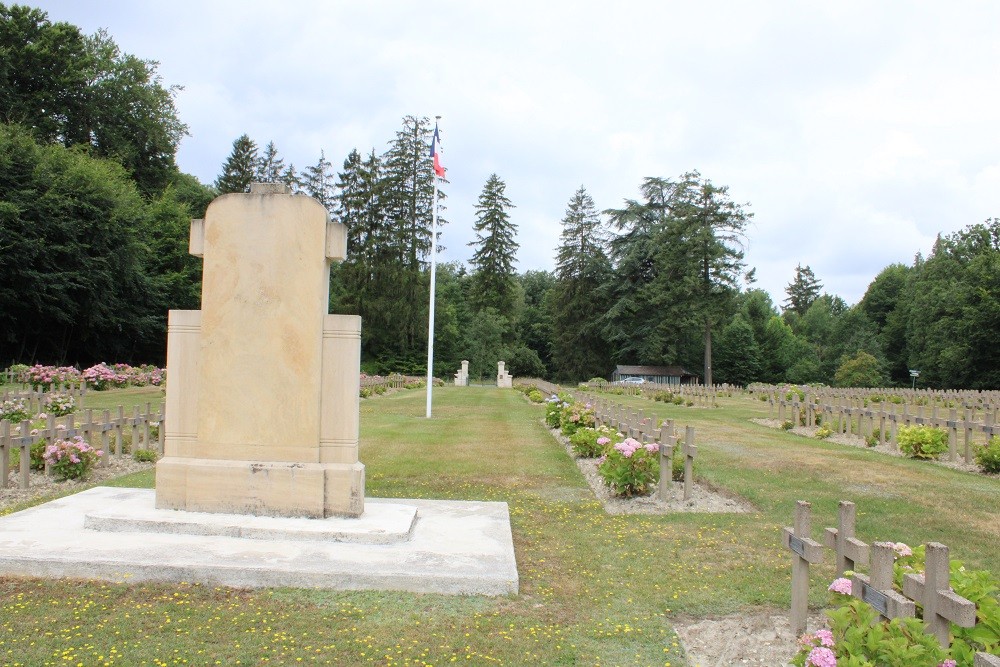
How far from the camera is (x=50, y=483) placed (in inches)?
364

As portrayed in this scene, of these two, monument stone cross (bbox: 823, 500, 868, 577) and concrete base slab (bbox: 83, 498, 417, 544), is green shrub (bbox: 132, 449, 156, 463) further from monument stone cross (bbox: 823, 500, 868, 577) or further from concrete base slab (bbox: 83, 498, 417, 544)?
monument stone cross (bbox: 823, 500, 868, 577)

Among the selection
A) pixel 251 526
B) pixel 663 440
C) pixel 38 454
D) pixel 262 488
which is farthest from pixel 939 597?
pixel 38 454

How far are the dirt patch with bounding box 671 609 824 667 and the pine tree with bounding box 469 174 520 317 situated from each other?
69.1m

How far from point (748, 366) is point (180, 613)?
7546 centimetres

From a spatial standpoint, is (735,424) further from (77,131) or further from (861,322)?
(861,322)

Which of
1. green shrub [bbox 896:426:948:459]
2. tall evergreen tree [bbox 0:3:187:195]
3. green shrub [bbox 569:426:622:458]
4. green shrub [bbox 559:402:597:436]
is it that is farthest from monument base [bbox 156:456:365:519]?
tall evergreen tree [bbox 0:3:187:195]

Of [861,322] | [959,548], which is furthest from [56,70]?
[861,322]

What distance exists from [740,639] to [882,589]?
133 centimetres

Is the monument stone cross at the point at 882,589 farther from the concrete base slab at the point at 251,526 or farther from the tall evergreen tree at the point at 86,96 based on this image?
the tall evergreen tree at the point at 86,96

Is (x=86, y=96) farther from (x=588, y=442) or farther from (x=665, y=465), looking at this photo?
(x=665, y=465)

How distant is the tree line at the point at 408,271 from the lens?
1506 inches

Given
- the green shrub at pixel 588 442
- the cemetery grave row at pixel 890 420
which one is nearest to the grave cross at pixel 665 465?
the green shrub at pixel 588 442

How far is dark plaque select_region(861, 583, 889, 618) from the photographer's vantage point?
3420mm

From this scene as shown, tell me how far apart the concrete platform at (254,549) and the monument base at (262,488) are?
0.44 feet
